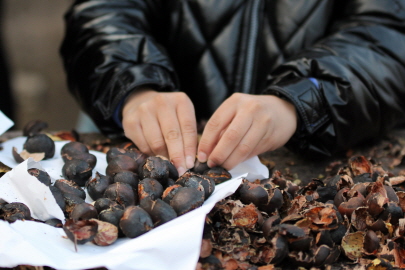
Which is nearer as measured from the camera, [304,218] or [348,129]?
[304,218]

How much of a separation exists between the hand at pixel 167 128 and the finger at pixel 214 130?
40mm

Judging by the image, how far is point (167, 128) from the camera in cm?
134

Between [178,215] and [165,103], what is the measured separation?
0.54 m

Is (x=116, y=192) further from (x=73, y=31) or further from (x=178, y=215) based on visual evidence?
(x=73, y=31)

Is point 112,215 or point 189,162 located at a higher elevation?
point 112,215

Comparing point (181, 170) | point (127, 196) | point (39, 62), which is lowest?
point (39, 62)

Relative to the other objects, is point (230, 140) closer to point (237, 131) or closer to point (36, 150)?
point (237, 131)

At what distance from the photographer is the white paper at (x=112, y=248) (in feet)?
2.71

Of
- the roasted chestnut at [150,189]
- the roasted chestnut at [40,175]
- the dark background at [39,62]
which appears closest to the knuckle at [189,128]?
the roasted chestnut at [150,189]

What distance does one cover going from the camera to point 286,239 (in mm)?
907

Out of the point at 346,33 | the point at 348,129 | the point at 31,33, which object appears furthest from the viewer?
the point at 31,33

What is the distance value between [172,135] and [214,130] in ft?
0.46

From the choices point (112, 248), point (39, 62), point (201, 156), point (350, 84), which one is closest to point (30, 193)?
point (112, 248)

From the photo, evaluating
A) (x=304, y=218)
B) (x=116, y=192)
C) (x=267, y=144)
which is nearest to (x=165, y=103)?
(x=267, y=144)
